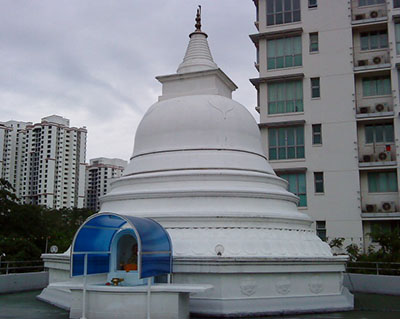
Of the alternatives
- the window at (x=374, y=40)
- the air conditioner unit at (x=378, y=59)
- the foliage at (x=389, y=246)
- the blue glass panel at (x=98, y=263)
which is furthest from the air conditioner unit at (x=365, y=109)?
the blue glass panel at (x=98, y=263)

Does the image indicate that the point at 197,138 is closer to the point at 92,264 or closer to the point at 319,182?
the point at 92,264

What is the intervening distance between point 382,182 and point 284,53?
416 inches

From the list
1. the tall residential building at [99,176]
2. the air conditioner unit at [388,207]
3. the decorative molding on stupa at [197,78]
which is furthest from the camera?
the tall residential building at [99,176]

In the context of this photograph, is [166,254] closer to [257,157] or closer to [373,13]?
[257,157]

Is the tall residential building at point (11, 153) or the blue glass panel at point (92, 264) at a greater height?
the tall residential building at point (11, 153)

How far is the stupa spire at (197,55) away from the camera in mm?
20234

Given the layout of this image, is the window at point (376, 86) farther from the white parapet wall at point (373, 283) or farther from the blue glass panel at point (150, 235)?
the blue glass panel at point (150, 235)

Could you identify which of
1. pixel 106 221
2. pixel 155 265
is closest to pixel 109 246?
pixel 106 221

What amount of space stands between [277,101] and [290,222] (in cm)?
1679

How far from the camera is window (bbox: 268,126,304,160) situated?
30703 millimetres

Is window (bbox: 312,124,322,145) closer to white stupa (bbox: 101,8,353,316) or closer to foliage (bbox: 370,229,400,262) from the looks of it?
foliage (bbox: 370,229,400,262)

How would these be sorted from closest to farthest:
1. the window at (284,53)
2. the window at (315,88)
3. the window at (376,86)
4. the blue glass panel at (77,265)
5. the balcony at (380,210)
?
1. the blue glass panel at (77,265)
2. the balcony at (380,210)
3. the window at (376,86)
4. the window at (315,88)
5. the window at (284,53)

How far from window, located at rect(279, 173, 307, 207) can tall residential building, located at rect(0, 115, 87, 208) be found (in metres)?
40.6

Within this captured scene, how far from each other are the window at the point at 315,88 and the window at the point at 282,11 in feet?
14.9
